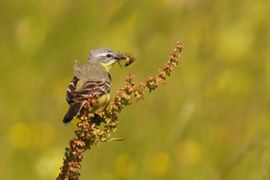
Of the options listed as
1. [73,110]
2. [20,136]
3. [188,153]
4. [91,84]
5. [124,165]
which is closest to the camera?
[73,110]

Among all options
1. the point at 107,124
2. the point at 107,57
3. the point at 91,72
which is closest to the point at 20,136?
the point at 107,57

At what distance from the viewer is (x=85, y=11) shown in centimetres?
900

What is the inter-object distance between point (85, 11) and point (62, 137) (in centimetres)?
159

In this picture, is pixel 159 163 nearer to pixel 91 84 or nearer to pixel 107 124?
pixel 91 84

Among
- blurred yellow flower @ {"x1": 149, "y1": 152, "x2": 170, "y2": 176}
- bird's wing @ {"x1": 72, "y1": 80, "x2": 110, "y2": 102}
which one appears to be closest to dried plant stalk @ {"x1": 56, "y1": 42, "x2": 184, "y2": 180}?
bird's wing @ {"x1": 72, "y1": 80, "x2": 110, "y2": 102}

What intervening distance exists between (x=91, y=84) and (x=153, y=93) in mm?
3636

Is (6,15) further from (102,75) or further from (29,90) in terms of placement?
(102,75)

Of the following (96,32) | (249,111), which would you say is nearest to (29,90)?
(96,32)

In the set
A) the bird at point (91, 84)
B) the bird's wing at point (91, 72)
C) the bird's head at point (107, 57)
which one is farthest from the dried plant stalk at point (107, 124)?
the bird's head at point (107, 57)

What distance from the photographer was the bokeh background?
25.2 ft

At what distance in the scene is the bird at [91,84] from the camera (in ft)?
15.5

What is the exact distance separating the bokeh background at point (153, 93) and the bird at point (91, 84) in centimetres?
157

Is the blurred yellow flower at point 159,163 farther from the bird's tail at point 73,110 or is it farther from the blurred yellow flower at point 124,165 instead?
the bird's tail at point 73,110

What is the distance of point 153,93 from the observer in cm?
861
